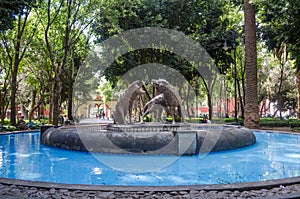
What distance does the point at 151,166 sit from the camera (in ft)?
29.5

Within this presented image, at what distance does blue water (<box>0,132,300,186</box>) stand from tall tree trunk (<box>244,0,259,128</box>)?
883 cm

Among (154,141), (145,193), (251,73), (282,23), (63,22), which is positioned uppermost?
(63,22)

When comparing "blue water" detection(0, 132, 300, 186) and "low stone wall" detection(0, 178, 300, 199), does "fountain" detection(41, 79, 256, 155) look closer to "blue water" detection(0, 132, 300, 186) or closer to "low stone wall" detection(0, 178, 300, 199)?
"blue water" detection(0, 132, 300, 186)

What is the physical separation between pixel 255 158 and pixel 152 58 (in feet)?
57.5

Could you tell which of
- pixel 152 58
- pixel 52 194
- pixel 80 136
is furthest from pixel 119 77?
pixel 52 194

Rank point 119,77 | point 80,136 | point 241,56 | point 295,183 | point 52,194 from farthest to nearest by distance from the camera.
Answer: point 241,56, point 119,77, point 80,136, point 295,183, point 52,194

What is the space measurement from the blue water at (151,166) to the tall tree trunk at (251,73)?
348 inches

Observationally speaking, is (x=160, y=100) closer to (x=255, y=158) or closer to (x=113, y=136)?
(x=113, y=136)

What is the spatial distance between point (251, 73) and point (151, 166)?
14424mm

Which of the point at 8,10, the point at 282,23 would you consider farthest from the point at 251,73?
the point at 8,10

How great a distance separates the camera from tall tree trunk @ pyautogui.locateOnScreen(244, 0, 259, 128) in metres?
20.7

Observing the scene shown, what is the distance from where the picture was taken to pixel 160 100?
14680 mm

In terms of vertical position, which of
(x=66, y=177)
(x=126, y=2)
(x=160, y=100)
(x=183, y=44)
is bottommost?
(x=66, y=177)

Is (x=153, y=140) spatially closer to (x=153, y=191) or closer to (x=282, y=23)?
(x=153, y=191)
